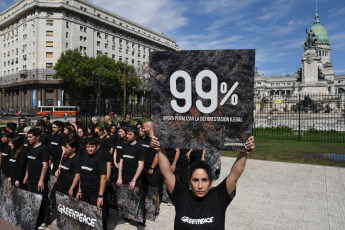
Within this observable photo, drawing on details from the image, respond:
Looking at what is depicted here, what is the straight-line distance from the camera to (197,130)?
10.2ft

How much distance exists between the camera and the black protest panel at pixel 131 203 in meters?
5.14

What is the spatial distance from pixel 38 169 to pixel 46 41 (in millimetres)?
56845

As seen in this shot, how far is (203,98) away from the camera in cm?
312

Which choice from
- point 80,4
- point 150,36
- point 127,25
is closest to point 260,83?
point 150,36

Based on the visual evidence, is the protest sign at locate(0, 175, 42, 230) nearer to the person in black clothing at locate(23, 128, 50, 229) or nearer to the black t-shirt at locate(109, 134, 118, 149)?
the person in black clothing at locate(23, 128, 50, 229)

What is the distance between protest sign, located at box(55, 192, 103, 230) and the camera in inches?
175

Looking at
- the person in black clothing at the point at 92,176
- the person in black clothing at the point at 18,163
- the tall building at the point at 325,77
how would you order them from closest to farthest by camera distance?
1. the person in black clothing at the point at 92,176
2. the person in black clothing at the point at 18,163
3. the tall building at the point at 325,77

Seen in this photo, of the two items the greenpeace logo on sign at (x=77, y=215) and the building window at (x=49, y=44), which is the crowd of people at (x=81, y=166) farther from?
the building window at (x=49, y=44)

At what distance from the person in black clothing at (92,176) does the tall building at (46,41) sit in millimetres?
49696

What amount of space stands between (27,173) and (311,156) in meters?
12.6

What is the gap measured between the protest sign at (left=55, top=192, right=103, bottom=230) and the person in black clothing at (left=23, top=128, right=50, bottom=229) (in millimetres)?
463

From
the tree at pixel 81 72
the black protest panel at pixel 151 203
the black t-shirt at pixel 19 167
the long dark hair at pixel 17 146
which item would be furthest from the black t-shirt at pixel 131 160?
the tree at pixel 81 72

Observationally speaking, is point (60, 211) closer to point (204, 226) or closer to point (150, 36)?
point (204, 226)

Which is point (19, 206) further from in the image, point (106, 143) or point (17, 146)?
point (106, 143)
